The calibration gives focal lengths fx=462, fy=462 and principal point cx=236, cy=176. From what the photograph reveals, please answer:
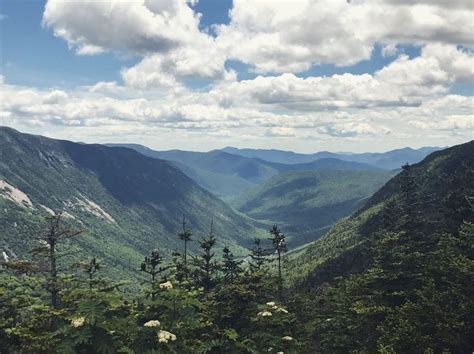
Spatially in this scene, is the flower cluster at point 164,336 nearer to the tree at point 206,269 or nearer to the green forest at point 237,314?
the green forest at point 237,314

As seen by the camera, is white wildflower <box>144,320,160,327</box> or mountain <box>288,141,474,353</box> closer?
white wildflower <box>144,320,160,327</box>

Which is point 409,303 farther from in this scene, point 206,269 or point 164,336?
point 206,269

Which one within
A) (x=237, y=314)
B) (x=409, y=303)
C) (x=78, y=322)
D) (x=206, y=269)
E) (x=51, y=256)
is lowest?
(x=206, y=269)

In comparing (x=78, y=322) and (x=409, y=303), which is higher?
(x=78, y=322)

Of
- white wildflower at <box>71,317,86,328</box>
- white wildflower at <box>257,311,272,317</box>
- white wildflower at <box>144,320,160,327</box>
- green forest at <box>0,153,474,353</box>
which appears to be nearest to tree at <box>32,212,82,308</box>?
green forest at <box>0,153,474,353</box>

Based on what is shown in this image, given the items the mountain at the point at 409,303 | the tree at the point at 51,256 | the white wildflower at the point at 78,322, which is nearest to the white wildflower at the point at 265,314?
the mountain at the point at 409,303

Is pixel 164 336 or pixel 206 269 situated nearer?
pixel 164 336

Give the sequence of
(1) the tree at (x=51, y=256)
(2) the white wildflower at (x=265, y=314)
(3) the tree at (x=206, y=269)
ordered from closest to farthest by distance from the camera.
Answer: (2) the white wildflower at (x=265, y=314) < (1) the tree at (x=51, y=256) < (3) the tree at (x=206, y=269)

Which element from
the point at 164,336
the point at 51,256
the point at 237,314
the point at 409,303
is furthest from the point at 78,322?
the point at 409,303

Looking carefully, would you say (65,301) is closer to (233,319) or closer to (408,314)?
(233,319)

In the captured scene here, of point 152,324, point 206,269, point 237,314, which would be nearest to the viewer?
point 152,324

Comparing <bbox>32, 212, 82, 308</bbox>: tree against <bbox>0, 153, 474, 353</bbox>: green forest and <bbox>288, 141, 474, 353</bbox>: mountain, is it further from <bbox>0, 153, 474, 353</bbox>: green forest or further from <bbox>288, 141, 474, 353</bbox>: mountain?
<bbox>288, 141, 474, 353</bbox>: mountain

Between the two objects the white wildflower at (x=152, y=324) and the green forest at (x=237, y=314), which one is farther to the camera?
the green forest at (x=237, y=314)
